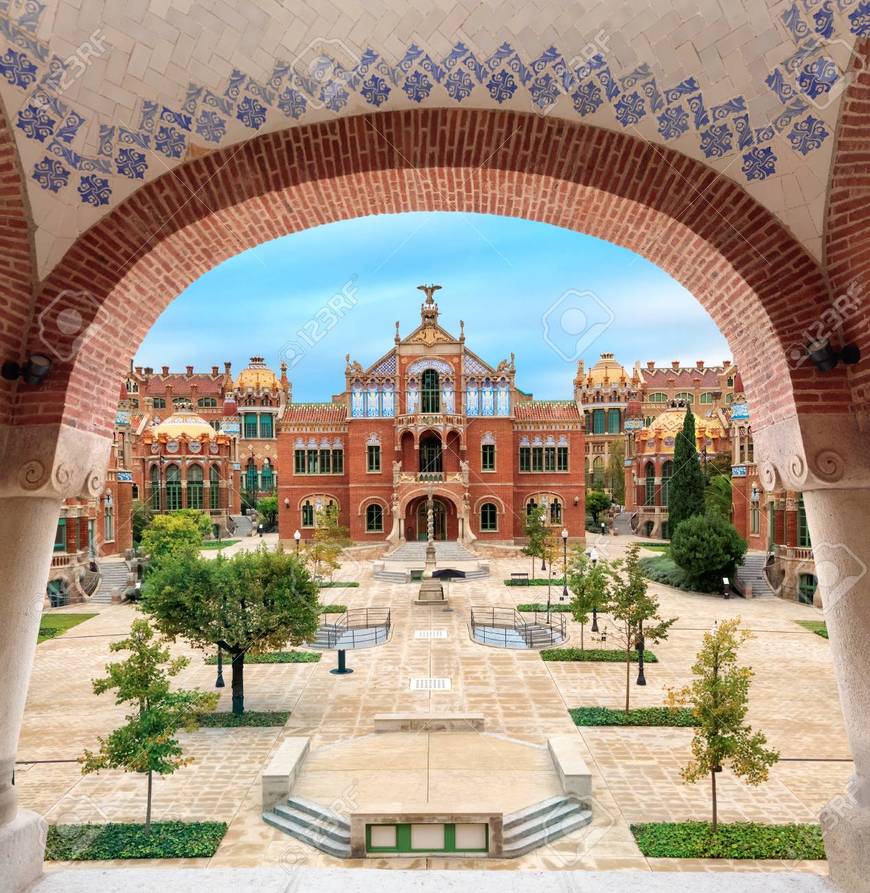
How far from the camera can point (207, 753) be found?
495 inches

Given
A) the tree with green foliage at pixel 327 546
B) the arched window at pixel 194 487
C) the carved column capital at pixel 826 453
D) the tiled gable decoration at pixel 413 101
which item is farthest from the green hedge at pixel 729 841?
the arched window at pixel 194 487

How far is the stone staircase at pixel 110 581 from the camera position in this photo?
3086cm

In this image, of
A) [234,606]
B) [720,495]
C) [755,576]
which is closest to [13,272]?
[234,606]

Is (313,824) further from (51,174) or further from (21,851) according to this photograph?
(51,174)

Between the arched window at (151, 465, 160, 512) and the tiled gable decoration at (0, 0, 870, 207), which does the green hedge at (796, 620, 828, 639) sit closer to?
the tiled gable decoration at (0, 0, 870, 207)

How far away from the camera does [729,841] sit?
9.26m

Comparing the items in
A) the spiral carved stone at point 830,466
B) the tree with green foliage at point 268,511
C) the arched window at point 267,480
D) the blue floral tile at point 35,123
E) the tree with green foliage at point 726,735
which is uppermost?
the arched window at point 267,480

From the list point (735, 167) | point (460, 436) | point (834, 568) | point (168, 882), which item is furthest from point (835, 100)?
point (460, 436)

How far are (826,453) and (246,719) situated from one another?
12838mm

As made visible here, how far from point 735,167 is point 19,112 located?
443 cm

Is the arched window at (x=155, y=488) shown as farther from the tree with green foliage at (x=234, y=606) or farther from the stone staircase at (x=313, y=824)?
the stone staircase at (x=313, y=824)

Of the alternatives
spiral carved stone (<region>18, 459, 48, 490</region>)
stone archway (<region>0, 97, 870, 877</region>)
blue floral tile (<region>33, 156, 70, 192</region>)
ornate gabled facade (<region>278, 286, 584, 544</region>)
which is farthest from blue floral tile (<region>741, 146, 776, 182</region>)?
ornate gabled facade (<region>278, 286, 584, 544</region>)

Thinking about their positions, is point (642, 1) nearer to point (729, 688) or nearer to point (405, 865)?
point (729, 688)

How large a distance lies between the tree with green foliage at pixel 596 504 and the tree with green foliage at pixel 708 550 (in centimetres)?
2832
